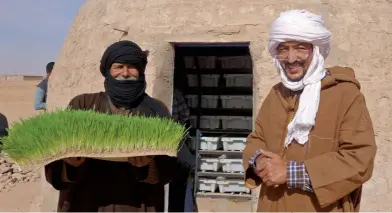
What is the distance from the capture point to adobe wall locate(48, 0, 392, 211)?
4.87 meters

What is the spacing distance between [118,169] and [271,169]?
746 mm

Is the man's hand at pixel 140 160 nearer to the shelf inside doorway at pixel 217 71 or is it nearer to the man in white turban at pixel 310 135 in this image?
the man in white turban at pixel 310 135

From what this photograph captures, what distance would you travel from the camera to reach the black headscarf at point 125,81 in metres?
2.45

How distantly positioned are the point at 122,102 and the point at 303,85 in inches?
34.3

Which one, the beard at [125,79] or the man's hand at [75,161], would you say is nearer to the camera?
the man's hand at [75,161]

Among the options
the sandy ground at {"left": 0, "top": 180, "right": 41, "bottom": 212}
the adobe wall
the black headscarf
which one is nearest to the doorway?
the adobe wall

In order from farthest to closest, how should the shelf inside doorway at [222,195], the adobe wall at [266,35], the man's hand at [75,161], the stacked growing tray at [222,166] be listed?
the stacked growing tray at [222,166], the shelf inside doorway at [222,195], the adobe wall at [266,35], the man's hand at [75,161]

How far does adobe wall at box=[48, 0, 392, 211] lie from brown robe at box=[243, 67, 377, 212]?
2755 mm

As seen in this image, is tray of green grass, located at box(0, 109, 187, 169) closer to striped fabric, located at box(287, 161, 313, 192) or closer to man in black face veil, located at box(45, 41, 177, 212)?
man in black face veil, located at box(45, 41, 177, 212)

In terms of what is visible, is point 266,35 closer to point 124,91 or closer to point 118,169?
point 124,91

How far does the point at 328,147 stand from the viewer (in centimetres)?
202

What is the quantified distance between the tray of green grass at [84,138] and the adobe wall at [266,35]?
2.88 metres

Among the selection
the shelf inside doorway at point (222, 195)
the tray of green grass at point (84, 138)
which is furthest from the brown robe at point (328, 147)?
the shelf inside doorway at point (222, 195)

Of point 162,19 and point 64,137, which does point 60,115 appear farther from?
point 162,19
